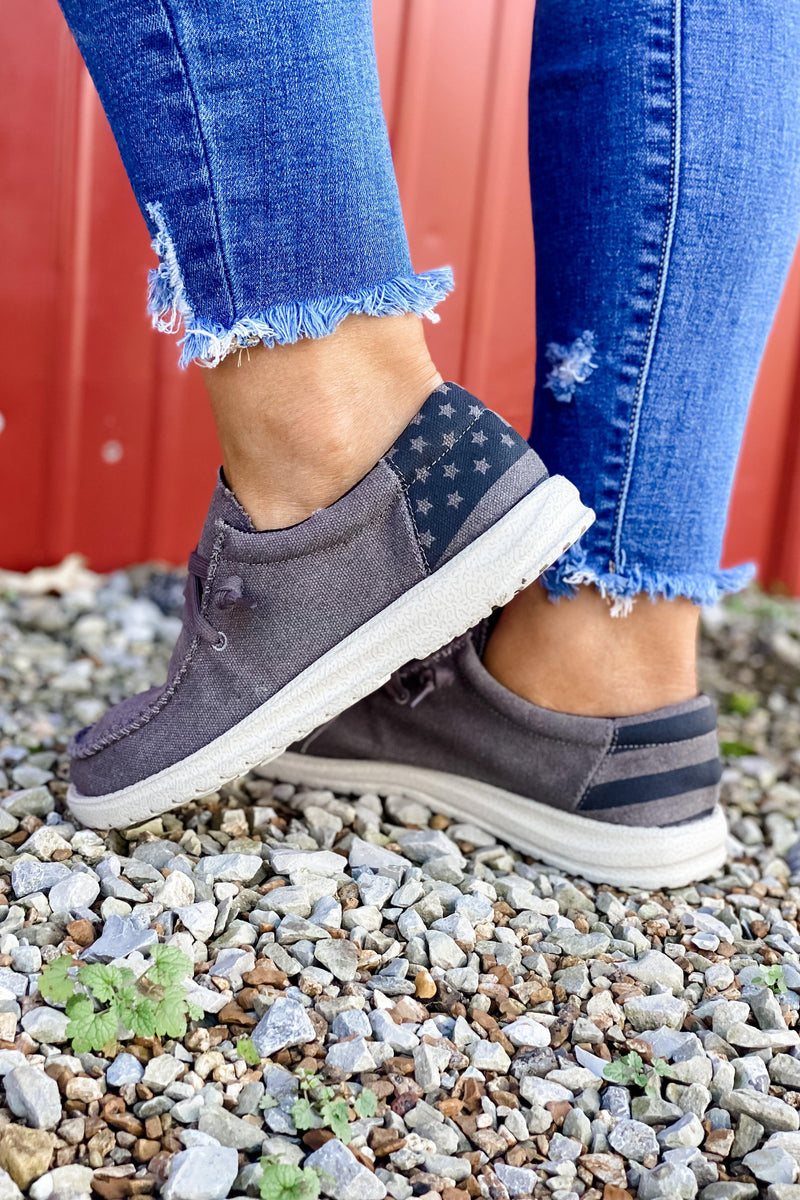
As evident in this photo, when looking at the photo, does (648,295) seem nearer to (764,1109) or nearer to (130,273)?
(764,1109)

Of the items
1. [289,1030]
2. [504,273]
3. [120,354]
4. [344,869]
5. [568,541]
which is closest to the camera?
[289,1030]

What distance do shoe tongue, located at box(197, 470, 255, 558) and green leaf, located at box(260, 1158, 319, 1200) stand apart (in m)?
0.50

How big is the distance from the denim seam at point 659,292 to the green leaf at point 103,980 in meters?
0.57

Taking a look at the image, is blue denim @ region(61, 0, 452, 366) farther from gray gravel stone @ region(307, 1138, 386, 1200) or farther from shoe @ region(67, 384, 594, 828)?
gray gravel stone @ region(307, 1138, 386, 1200)

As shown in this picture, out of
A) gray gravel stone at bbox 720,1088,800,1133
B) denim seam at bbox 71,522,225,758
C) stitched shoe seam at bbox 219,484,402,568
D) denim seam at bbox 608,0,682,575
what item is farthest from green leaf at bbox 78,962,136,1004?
denim seam at bbox 608,0,682,575

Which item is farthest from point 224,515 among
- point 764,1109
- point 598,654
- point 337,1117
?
point 764,1109

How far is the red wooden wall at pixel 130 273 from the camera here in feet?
5.97

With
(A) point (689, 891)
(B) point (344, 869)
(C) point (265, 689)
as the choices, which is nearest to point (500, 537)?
(C) point (265, 689)

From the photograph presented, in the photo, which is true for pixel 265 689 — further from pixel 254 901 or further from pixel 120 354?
pixel 120 354

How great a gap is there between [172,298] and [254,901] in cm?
53

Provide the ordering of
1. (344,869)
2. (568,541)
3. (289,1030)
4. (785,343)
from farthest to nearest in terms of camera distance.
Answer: (785,343)
(344,869)
(568,541)
(289,1030)

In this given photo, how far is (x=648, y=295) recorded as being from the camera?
3.00ft

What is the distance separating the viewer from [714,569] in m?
1.02

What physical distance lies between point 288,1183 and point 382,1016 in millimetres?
162
